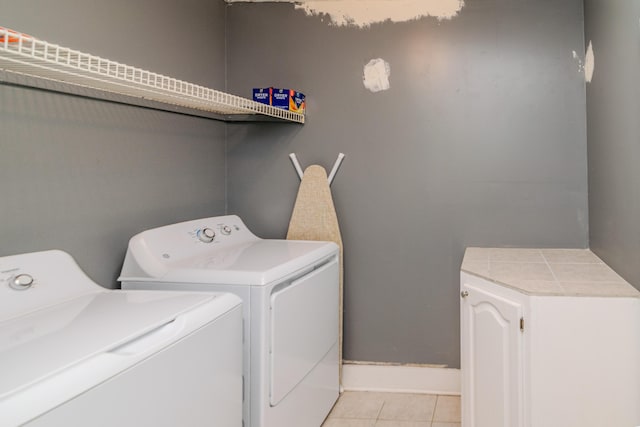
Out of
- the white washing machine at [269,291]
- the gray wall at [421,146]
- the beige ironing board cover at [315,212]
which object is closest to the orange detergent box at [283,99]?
the gray wall at [421,146]

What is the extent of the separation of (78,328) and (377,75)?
7.02 ft

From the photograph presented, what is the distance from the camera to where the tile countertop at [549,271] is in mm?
1762

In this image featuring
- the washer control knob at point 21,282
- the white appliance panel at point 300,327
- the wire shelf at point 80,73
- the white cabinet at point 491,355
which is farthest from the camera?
the white appliance panel at point 300,327

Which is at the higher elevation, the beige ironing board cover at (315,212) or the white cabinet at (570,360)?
the beige ironing board cover at (315,212)

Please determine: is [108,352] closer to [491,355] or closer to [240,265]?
[240,265]

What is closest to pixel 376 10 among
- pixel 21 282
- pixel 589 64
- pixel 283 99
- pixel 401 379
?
pixel 283 99

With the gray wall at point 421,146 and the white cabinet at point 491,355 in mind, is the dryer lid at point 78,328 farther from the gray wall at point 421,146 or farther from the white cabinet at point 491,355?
the gray wall at point 421,146

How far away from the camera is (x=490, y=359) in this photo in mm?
1986

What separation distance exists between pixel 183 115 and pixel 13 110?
1006 mm

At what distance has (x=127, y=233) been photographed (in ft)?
7.14

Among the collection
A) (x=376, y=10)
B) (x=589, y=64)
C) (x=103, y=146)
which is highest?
(x=376, y=10)

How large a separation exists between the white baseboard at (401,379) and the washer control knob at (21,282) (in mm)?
1857

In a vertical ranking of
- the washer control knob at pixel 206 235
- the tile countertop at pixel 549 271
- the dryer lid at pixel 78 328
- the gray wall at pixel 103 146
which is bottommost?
the dryer lid at pixel 78 328

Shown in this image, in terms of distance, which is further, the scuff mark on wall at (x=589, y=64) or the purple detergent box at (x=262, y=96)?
the purple detergent box at (x=262, y=96)
